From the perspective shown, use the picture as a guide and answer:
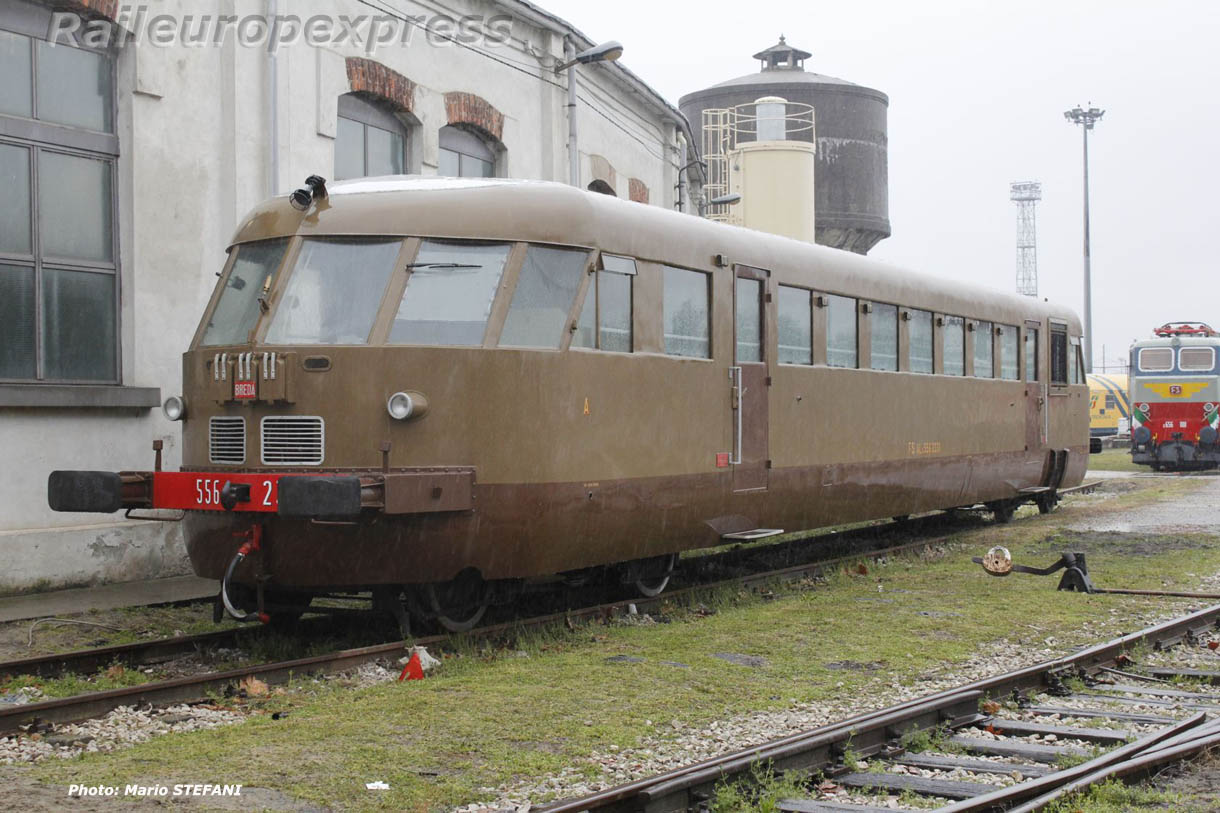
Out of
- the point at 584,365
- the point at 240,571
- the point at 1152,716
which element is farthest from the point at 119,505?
the point at 1152,716

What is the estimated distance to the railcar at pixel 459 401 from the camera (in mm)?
8258

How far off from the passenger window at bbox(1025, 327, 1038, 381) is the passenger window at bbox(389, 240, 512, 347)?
34.0 ft

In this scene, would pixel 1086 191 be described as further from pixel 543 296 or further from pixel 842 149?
pixel 543 296

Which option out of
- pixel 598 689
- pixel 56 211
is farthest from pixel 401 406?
pixel 56 211

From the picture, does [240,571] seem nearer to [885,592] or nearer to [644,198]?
[885,592]

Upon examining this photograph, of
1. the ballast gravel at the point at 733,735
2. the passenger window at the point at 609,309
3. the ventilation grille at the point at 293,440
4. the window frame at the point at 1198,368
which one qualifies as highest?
the window frame at the point at 1198,368

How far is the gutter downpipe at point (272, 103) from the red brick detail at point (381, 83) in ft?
4.39

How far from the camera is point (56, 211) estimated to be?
11586 mm

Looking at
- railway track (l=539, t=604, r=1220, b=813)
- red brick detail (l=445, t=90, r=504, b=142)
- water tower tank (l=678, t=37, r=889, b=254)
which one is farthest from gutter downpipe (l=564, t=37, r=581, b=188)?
water tower tank (l=678, t=37, r=889, b=254)

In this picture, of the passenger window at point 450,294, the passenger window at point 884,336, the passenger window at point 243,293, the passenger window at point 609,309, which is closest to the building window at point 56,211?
the passenger window at point 243,293

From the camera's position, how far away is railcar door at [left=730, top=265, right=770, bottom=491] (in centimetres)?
1080

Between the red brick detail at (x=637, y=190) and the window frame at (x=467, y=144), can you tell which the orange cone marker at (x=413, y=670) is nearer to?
the window frame at (x=467, y=144)

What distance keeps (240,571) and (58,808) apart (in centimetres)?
331

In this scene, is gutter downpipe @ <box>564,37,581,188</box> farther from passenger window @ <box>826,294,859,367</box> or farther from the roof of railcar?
the roof of railcar
